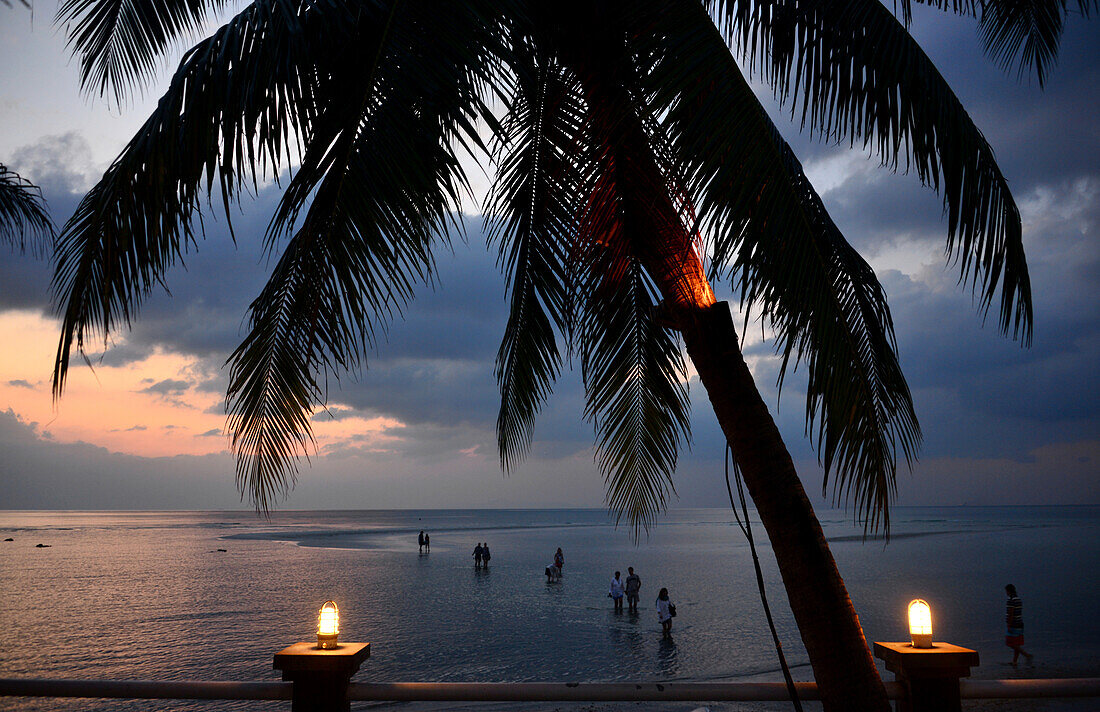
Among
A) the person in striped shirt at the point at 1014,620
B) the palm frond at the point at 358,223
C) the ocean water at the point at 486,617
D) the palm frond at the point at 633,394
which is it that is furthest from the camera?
the ocean water at the point at 486,617

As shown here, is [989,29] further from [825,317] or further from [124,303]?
[124,303]

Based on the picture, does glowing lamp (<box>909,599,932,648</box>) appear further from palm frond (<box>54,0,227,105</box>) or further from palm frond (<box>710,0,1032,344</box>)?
palm frond (<box>54,0,227,105</box>)

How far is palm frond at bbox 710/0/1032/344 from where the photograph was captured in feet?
9.93

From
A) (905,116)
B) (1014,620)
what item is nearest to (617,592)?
(1014,620)

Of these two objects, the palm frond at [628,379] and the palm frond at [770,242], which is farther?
the palm frond at [628,379]

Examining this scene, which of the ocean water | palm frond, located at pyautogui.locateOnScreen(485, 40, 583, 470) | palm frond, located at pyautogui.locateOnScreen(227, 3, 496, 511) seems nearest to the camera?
palm frond, located at pyautogui.locateOnScreen(227, 3, 496, 511)

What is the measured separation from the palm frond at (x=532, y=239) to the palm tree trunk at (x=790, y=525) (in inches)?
83.1

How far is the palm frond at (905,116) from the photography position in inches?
119

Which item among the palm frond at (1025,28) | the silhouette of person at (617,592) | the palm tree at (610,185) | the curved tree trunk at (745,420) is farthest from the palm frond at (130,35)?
the silhouette of person at (617,592)

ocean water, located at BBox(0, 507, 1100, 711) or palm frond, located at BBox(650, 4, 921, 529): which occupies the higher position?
palm frond, located at BBox(650, 4, 921, 529)

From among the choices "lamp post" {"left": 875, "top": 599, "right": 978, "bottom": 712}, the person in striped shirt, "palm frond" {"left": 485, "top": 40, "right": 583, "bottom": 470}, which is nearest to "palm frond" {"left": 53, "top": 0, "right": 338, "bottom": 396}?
"palm frond" {"left": 485, "top": 40, "right": 583, "bottom": 470}

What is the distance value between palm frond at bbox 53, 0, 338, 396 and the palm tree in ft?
0.04

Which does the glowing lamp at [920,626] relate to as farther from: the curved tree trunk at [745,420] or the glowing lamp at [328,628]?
the glowing lamp at [328,628]

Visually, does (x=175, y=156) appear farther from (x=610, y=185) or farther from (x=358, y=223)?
(x=610, y=185)
